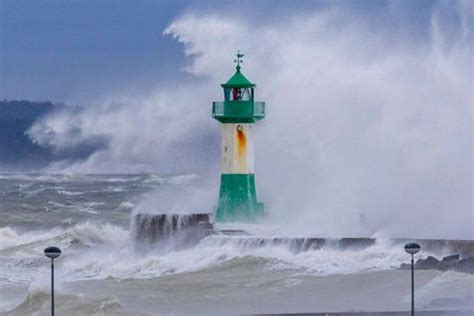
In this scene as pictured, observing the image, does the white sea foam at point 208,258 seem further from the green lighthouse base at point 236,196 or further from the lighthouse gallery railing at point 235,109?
the lighthouse gallery railing at point 235,109

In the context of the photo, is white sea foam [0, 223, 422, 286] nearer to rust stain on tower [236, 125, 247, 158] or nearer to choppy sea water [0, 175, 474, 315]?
choppy sea water [0, 175, 474, 315]

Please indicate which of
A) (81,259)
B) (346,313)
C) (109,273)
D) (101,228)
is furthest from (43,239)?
(346,313)

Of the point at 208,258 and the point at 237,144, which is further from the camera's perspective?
the point at 237,144

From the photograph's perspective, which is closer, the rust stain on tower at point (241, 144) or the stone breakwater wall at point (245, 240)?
the stone breakwater wall at point (245, 240)

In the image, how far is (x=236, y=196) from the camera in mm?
20625

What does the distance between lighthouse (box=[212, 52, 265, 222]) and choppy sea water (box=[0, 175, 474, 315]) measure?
1.38 ft

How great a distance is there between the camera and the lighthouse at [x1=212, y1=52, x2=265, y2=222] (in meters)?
20.5

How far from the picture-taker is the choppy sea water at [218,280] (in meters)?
17.0

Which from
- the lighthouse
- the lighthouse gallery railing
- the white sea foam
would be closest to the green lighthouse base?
the lighthouse

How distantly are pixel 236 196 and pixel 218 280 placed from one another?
1627 mm

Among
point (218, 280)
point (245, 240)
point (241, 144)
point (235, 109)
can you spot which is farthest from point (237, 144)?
point (218, 280)

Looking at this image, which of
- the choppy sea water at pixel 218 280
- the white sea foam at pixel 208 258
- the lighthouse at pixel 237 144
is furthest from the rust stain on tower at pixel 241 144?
the white sea foam at pixel 208 258

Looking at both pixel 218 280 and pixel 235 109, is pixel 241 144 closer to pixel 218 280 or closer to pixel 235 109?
pixel 235 109

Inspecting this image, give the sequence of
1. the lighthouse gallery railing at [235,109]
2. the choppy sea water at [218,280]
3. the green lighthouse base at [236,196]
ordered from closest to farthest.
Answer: the choppy sea water at [218,280] → the lighthouse gallery railing at [235,109] → the green lighthouse base at [236,196]
